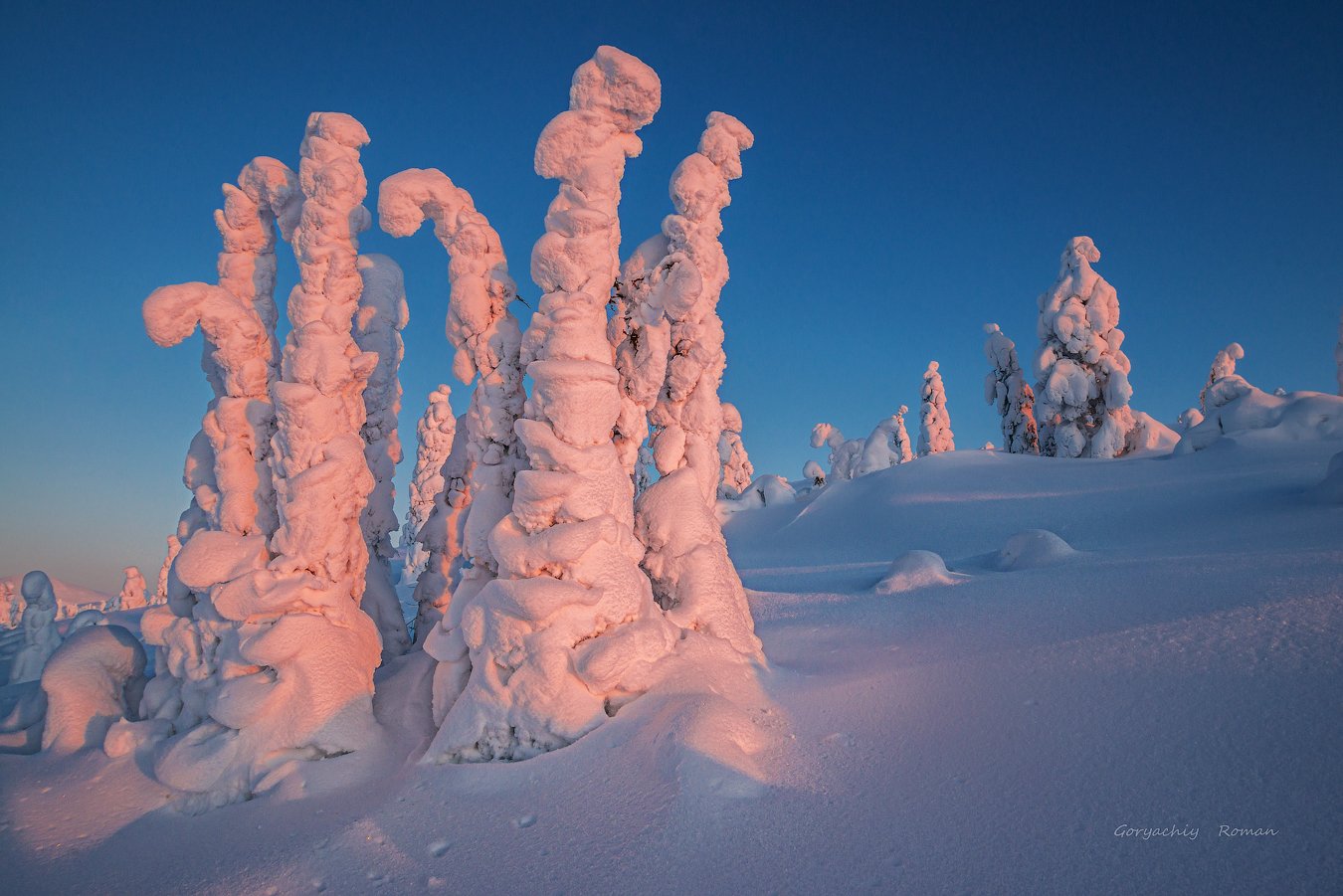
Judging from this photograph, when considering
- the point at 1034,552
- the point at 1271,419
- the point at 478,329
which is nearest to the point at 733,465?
the point at 1271,419

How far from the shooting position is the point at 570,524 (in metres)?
4.63

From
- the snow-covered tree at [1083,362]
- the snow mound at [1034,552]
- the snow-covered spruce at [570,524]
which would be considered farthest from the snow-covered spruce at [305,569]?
the snow-covered tree at [1083,362]

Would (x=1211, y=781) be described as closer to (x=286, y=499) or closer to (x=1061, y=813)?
(x=1061, y=813)

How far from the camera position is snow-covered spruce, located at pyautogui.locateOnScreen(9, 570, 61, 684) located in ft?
38.2

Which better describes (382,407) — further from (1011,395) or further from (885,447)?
(885,447)

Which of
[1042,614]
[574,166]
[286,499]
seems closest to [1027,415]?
[1042,614]

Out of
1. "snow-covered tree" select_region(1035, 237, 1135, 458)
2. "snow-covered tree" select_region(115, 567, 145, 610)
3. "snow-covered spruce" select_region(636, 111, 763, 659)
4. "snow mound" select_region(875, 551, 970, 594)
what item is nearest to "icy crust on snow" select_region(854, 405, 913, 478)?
"snow-covered tree" select_region(1035, 237, 1135, 458)

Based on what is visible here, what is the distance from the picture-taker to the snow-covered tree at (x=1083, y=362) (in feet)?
61.9

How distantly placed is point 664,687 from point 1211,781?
288 centimetres

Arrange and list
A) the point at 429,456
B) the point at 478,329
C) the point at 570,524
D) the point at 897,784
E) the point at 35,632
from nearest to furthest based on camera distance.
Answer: the point at 897,784 → the point at 570,524 → the point at 478,329 → the point at 35,632 → the point at 429,456

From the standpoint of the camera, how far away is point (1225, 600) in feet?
14.8

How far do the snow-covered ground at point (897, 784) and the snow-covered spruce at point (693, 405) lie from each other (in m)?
1.05

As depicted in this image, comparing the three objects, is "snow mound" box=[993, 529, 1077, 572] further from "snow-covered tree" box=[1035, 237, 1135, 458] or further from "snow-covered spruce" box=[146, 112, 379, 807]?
"snow-covered tree" box=[1035, 237, 1135, 458]

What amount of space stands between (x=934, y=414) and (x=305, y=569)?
2659cm
